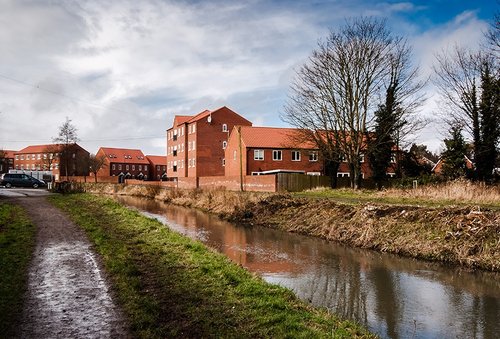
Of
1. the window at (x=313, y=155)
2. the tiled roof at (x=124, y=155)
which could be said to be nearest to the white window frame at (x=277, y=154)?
the window at (x=313, y=155)

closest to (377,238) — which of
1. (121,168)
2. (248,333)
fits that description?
(248,333)

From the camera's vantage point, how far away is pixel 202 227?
22.4 metres

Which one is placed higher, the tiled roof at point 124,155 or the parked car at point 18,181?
the tiled roof at point 124,155

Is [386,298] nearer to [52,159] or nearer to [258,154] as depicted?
[258,154]

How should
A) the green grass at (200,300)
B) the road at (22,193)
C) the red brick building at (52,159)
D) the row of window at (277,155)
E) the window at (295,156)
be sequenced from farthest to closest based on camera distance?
the red brick building at (52,159) → the window at (295,156) → the row of window at (277,155) → the road at (22,193) → the green grass at (200,300)

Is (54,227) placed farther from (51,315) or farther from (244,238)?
(51,315)

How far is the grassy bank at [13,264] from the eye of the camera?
6320mm

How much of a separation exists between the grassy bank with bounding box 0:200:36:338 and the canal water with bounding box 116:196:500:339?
5.49 meters

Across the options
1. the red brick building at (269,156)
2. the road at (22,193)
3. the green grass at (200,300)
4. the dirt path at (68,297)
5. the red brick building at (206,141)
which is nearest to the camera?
the dirt path at (68,297)

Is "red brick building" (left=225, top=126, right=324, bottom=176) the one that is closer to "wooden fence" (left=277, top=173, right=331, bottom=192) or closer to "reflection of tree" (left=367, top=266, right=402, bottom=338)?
"wooden fence" (left=277, top=173, right=331, bottom=192)

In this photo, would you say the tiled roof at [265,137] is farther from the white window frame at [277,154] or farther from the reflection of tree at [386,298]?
the reflection of tree at [386,298]

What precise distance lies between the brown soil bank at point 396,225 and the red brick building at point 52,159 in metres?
56.3

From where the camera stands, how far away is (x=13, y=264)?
957 centimetres

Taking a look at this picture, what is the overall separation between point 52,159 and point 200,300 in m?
98.4
